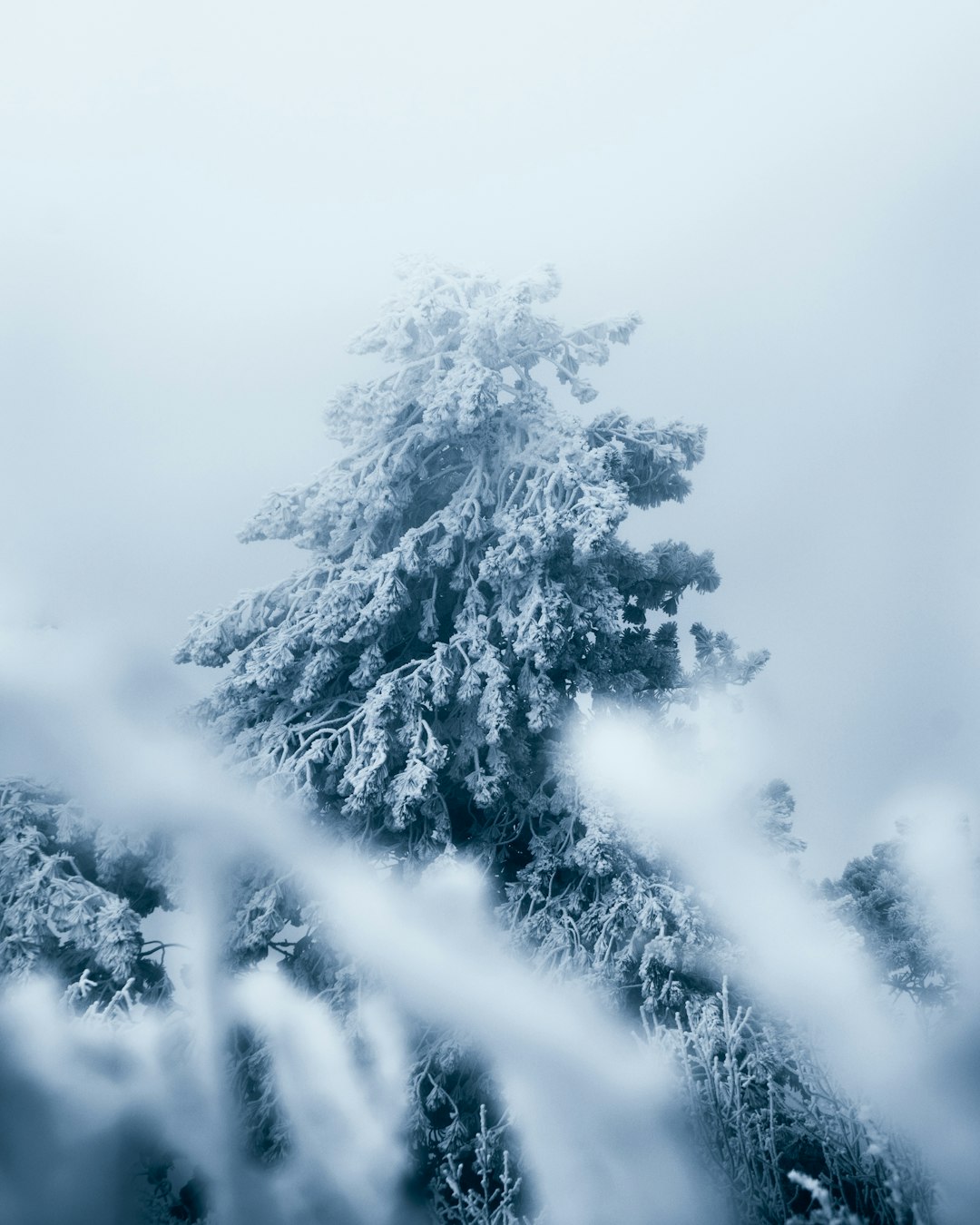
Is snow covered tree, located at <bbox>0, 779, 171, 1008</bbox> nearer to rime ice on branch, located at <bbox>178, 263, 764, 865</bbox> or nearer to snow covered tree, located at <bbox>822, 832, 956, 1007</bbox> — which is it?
rime ice on branch, located at <bbox>178, 263, 764, 865</bbox>

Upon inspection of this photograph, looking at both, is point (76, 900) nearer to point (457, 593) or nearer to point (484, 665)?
point (484, 665)

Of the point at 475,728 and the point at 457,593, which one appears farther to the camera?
the point at 457,593

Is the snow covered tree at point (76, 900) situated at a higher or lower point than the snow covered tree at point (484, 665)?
lower

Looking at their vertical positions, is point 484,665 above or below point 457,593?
below

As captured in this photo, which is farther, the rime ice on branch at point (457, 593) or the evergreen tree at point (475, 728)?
the rime ice on branch at point (457, 593)

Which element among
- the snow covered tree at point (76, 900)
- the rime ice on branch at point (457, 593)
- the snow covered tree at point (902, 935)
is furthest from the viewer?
the snow covered tree at point (902, 935)

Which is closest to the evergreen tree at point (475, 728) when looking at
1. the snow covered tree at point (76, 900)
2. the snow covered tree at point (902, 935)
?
the snow covered tree at point (76, 900)

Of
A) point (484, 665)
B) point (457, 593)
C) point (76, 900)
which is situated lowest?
point (76, 900)

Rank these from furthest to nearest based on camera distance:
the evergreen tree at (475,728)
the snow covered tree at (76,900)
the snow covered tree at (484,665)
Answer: the snow covered tree at (76,900) < the snow covered tree at (484,665) < the evergreen tree at (475,728)

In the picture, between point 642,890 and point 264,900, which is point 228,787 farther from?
point 642,890

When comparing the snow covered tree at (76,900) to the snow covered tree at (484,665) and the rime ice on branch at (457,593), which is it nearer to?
the snow covered tree at (484,665)

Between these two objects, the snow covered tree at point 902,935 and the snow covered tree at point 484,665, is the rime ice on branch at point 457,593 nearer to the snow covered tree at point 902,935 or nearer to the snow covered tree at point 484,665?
the snow covered tree at point 484,665

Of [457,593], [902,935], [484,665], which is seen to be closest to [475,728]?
[484,665]

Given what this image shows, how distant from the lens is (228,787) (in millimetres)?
8414
